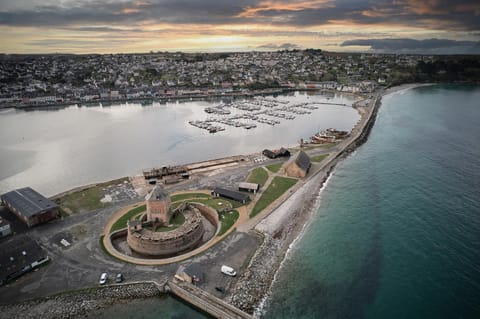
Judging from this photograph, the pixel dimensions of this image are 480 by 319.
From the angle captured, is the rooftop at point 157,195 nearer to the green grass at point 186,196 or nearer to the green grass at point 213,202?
the green grass at point 213,202

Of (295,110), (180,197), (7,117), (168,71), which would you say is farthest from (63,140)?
(168,71)

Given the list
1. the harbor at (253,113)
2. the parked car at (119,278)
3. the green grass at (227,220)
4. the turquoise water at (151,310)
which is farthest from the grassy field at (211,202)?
the harbor at (253,113)

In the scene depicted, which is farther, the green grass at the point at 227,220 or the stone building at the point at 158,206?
the green grass at the point at 227,220

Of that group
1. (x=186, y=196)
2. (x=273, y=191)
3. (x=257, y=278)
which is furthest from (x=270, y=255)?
(x=186, y=196)

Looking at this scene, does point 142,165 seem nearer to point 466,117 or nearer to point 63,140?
point 63,140

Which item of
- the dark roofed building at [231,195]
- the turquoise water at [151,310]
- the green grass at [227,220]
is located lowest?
the turquoise water at [151,310]

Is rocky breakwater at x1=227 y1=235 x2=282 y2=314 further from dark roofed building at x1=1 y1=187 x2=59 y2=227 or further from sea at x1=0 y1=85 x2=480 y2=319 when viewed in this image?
dark roofed building at x1=1 y1=187 x2=59 y2=227
